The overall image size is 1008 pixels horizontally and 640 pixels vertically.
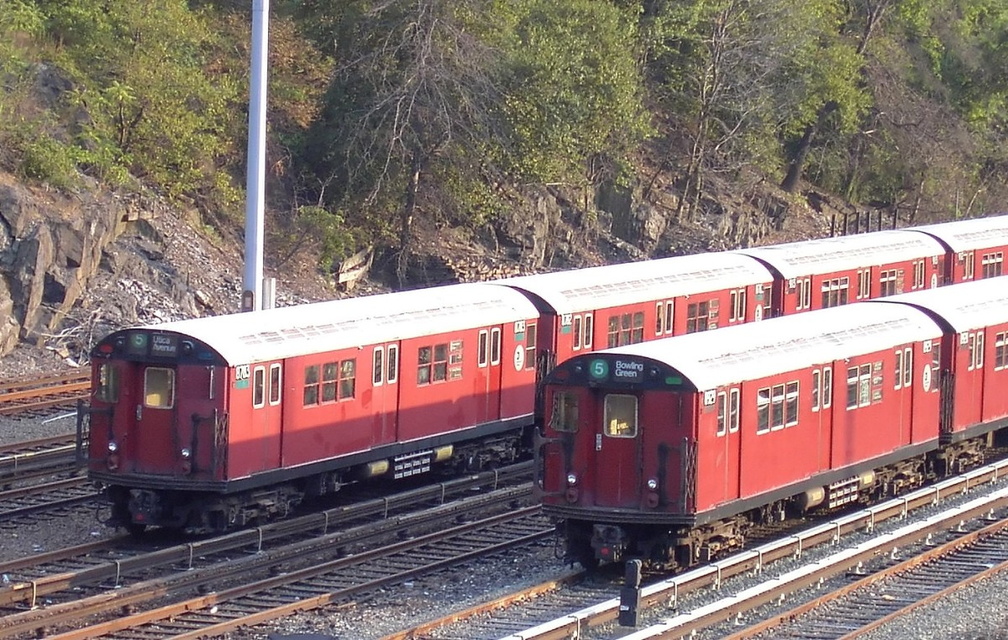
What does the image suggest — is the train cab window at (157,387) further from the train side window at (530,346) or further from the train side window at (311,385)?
the train side window at (530,346)

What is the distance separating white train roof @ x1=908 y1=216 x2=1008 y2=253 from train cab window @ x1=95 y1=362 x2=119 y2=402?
21178 mm

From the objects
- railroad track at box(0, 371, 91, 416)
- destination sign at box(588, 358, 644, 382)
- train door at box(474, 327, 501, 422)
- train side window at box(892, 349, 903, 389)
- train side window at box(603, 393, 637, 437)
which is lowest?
railroad track at box(0, 371, 91, 416)

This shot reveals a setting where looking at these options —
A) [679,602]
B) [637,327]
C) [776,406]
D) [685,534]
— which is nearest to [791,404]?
[776,406]

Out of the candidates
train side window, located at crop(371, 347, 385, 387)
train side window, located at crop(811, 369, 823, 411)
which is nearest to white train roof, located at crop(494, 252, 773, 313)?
train side window, located at crop(371, 347, 385, 387)

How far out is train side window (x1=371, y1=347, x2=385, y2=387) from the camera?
64.1 ft

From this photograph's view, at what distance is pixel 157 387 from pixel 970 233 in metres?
22.7

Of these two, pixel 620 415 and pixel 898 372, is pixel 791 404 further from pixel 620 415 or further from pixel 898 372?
pixel 898 372

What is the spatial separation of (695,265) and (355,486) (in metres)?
7.71

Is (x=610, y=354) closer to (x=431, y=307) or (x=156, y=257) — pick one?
(x=431, y=307)

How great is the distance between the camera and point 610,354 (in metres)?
15.9

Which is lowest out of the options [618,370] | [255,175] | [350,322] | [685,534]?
[685,534]

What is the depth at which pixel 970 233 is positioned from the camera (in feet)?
115

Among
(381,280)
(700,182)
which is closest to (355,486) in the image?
(381,280)

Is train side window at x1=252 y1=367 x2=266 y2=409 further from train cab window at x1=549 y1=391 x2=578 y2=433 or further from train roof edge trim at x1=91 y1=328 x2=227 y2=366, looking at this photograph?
train cab window at x1=549 y1=391 x2=578 y2=433
